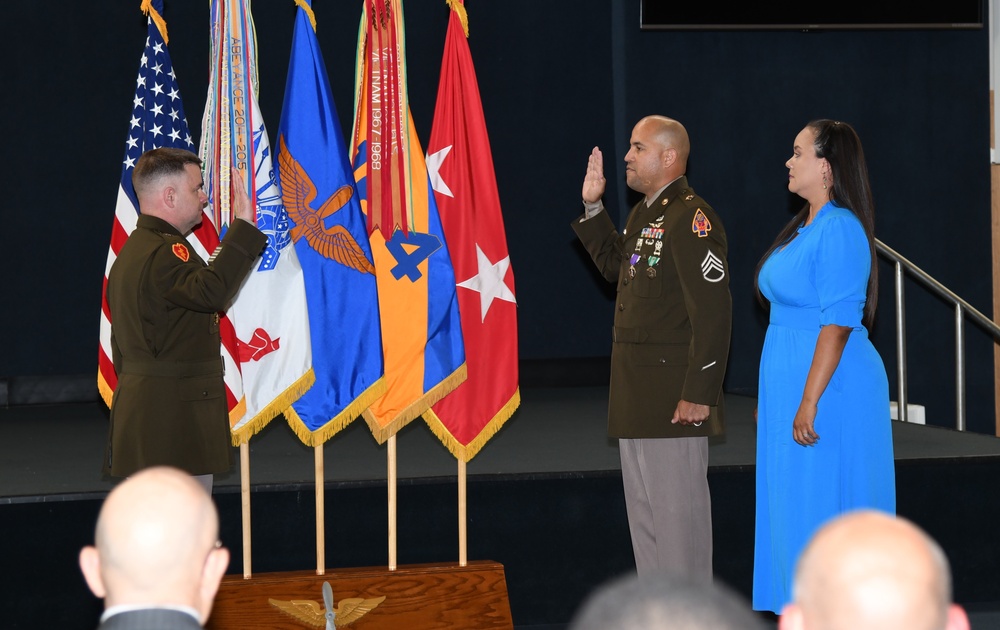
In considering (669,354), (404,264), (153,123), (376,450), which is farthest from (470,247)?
(376,450)

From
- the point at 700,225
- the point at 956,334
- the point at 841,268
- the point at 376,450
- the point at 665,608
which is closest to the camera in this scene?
the point at 665,608

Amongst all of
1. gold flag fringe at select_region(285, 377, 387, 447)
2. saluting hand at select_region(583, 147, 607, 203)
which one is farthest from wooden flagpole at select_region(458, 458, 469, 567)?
saluting hand at select_region(583, 147, 607, 203)

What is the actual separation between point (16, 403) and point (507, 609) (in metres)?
4.19

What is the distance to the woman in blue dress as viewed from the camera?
311 centimetres

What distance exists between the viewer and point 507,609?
12.0 feet

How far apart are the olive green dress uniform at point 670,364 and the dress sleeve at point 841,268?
0.37m

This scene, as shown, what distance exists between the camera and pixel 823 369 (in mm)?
3111

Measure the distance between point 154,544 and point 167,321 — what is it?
225cm

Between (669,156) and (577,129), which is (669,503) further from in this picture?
(577,129)

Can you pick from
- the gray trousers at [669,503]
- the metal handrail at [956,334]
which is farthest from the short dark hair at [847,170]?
the metal handrail at [956,334]

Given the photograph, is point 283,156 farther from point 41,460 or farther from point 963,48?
point 963,48

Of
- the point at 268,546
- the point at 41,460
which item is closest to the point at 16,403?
the point at 41,460

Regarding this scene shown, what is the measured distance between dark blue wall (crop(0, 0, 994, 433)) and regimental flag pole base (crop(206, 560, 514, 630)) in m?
3.68

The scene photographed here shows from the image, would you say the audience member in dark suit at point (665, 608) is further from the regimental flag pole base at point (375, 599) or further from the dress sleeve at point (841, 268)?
the regimental flag pole base at point (375, 599)
